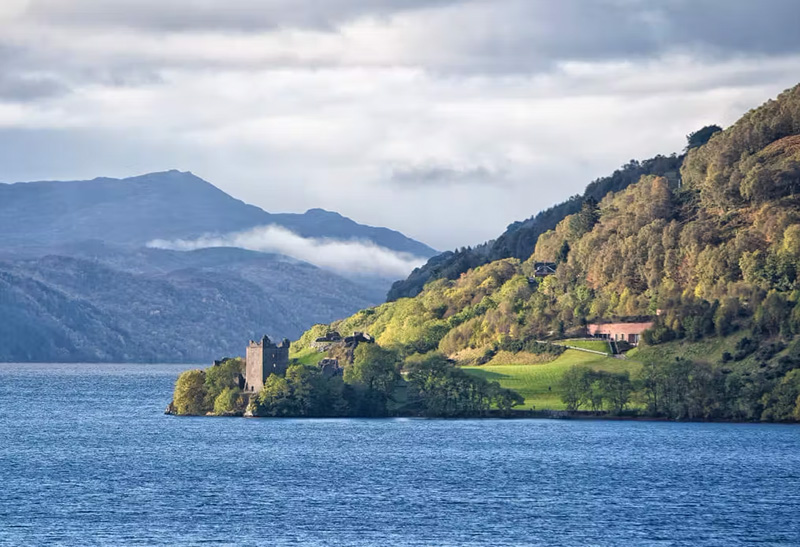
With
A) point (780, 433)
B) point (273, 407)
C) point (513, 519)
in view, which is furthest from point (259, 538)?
point (273, 407)

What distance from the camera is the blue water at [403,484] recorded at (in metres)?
96.0

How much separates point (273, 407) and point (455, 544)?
106042mm

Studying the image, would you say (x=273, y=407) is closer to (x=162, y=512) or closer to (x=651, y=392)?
(x=651, y=392)

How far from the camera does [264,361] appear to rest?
194 m

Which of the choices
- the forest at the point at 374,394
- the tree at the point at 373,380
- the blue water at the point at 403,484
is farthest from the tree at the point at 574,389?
the tree at the point at 373,380

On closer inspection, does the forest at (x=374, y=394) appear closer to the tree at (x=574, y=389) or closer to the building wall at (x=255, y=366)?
the building wall at (x=255, y=366)

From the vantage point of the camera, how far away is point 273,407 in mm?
194750

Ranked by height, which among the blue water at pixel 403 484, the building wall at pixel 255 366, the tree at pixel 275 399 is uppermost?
the building wall at pixel 255 366

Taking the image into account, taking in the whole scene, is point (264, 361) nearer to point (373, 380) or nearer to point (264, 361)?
point (264, 361)

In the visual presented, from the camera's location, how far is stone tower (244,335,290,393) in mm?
194625

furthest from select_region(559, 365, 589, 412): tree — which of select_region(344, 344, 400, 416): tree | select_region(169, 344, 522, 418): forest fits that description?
select_region(344, 344, 400, 416): tree

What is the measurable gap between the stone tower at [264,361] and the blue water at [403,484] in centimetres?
1220

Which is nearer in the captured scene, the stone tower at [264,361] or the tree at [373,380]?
the stone tower at [264,361]

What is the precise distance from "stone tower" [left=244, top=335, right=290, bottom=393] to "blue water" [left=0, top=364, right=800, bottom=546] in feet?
40.0
